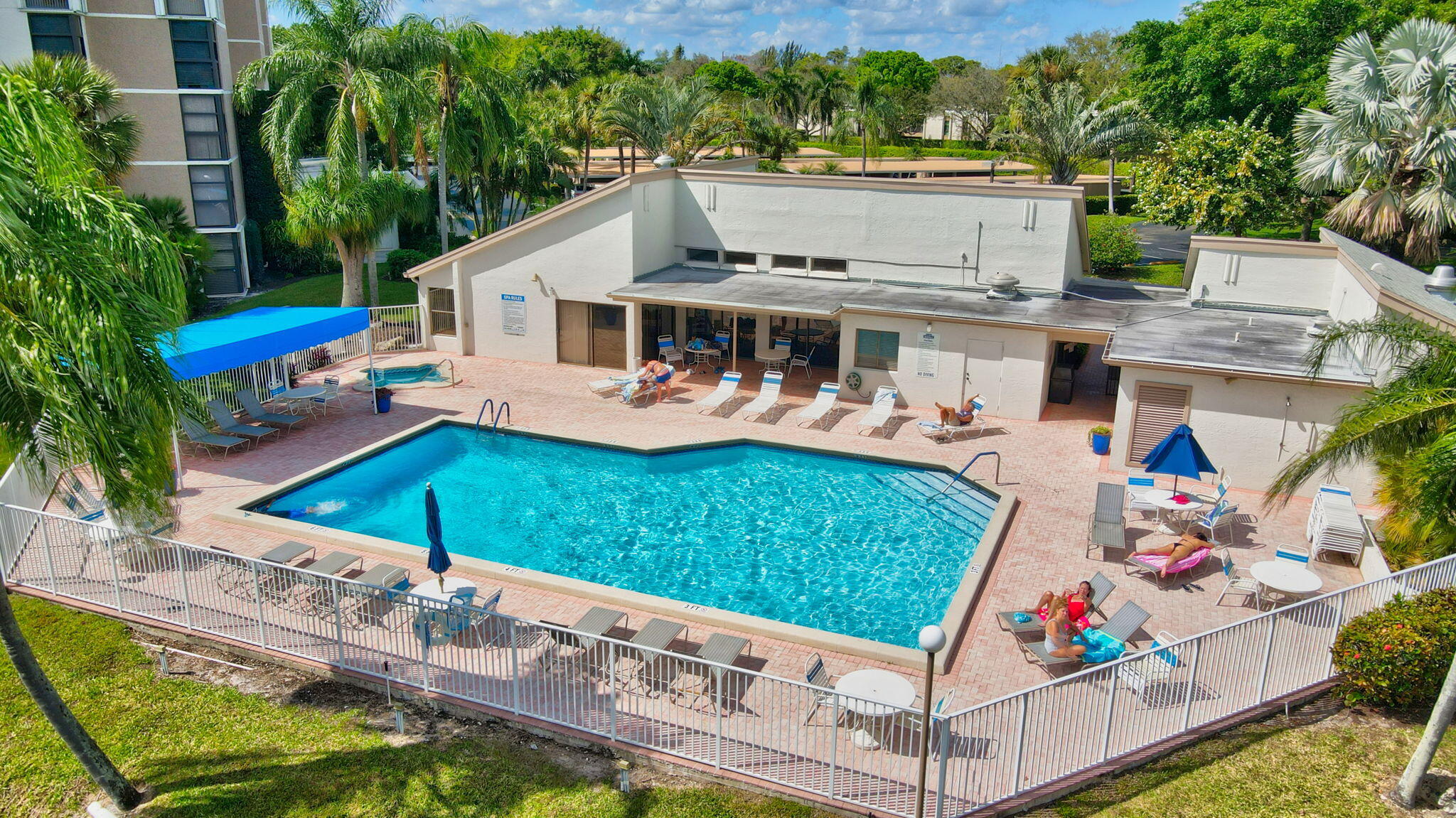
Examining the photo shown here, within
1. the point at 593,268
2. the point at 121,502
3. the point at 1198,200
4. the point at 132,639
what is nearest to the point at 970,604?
the point at 121,502

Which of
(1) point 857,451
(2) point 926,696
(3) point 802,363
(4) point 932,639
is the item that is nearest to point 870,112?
(3) point 802,363

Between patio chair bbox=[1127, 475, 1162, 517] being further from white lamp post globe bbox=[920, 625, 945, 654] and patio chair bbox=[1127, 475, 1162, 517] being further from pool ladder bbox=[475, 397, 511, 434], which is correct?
pool ladder bbox=[475, 397, 511, 434]

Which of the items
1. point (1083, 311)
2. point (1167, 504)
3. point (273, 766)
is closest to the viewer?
point (273, 766)

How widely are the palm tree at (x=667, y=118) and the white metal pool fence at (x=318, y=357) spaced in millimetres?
19561

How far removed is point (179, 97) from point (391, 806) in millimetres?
30746

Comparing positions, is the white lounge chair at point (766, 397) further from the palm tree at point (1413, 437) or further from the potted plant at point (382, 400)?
the palm tree at point (1413, 437)

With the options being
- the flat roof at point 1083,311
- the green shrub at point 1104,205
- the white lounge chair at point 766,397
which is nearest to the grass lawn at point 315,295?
the flat roof at point 1083,311

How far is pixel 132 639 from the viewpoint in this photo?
42.3ft

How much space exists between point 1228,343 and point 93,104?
2969cm

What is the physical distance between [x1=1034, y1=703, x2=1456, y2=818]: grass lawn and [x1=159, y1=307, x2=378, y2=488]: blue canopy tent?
49.2ft

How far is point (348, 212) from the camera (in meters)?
27.6

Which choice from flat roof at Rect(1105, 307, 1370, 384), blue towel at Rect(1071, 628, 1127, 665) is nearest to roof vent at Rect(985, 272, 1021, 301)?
flat roof at Rect(1105, 307, 1370, 384)

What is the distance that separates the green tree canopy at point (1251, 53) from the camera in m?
34.6

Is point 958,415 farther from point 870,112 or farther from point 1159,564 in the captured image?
point 870,112
